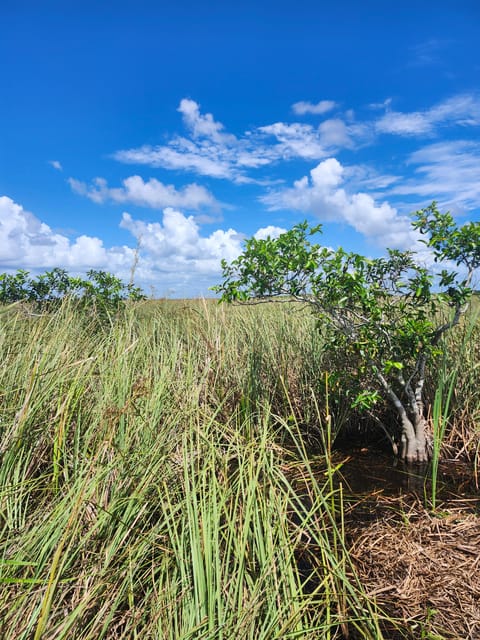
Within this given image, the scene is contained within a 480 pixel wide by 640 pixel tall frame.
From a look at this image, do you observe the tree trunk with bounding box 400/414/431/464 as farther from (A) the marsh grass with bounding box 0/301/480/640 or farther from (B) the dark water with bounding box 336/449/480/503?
(A) the marsh grass with bounding box 0/301/480/640

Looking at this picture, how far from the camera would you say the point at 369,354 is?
3.59 meters

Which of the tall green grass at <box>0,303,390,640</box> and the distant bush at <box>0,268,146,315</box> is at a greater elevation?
the distant bush at <box>0,268,146,315</box>

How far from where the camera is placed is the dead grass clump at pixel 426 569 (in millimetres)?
1922

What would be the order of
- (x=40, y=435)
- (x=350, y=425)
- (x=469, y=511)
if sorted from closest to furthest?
1. (x=40, y=435)
2. (x=469, y=511)
3. (x=350, y=425)

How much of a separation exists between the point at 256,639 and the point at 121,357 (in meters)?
2.19

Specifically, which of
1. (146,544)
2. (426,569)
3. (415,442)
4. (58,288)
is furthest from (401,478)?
(58,288)

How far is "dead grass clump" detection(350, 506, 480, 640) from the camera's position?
192 centimetres

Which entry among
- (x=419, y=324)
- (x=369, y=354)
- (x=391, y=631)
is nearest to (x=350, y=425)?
(x=369, y=354)

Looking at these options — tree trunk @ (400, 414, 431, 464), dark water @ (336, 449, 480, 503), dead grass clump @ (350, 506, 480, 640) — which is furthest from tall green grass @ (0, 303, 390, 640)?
tree trunk @ (400, 414, 431, 464)

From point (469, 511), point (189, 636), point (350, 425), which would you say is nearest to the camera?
point (189, 636)

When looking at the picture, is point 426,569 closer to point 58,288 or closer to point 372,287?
point 372,287

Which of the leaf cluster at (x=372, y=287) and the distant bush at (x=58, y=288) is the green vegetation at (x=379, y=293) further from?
the distant bush at (x=58, y=288)

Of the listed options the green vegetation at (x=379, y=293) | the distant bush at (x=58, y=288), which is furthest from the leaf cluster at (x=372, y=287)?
the distant bush at (x=58, y=288)

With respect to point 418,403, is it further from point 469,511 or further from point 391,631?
point 391,631
